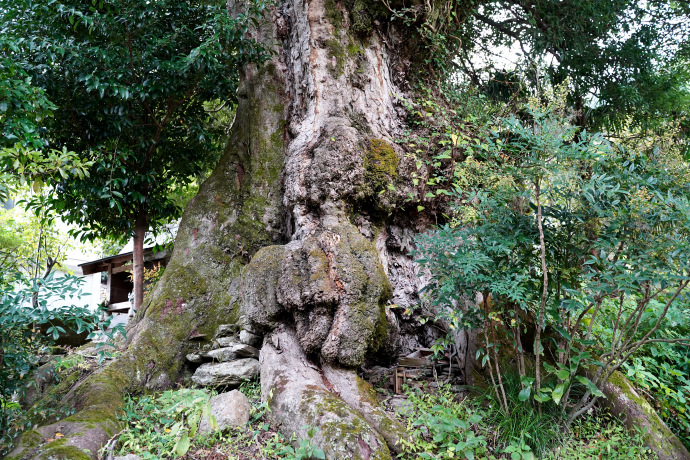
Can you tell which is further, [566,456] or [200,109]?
[200,109]

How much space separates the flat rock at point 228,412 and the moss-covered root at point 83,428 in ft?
2.33

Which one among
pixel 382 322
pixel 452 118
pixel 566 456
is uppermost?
pixel 452 118

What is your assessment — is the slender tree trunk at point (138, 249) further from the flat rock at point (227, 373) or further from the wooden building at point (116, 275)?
the wooden building at point (116, 275)

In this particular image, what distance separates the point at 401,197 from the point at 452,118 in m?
1.47

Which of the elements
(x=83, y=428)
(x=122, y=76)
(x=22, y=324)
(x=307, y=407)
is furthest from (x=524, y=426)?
(x=122, y=76)

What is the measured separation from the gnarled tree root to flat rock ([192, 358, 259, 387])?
0.23 metres

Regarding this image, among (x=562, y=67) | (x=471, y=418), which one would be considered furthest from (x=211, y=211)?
(x=562, y=67)

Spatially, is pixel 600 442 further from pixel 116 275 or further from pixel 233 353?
pixel 116 275

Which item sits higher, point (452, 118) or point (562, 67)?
point (562, 67)

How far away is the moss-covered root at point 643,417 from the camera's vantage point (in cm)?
347

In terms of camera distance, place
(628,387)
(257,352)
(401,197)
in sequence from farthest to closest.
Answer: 1. (401,197)
2. (257,352)
3. (628,387)

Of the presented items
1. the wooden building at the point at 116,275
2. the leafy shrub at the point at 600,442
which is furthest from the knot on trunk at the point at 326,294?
the wooden building at the point at 116,275

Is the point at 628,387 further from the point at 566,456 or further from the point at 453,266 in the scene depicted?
the point at 453,266

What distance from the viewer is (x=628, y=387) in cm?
378
